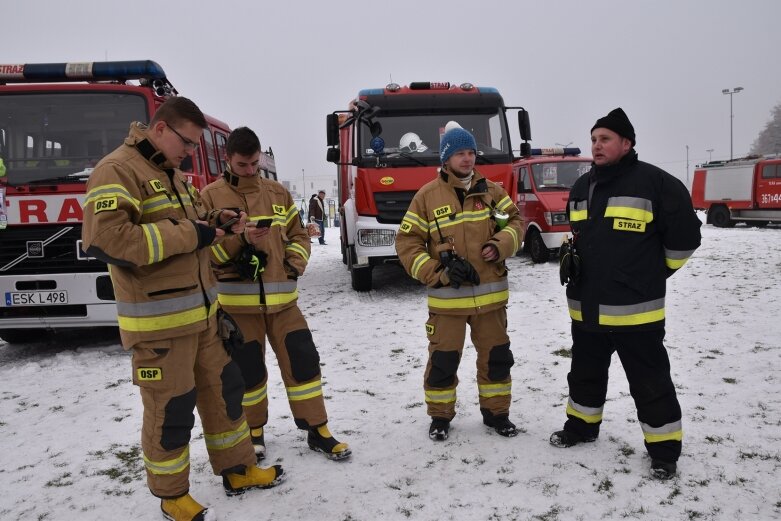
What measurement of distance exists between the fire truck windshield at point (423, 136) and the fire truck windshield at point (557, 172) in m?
3.74

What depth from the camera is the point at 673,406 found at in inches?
119

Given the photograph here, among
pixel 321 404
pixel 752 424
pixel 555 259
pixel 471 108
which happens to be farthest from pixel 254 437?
pixel 555 259

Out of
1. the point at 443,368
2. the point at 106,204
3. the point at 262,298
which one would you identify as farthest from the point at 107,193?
the point at 443,368

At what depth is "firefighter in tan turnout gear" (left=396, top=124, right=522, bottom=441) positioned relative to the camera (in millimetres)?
3523

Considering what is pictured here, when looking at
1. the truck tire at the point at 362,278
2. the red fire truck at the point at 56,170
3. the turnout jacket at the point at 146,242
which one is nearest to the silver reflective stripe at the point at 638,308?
the turnout jacket at the point at 146,242

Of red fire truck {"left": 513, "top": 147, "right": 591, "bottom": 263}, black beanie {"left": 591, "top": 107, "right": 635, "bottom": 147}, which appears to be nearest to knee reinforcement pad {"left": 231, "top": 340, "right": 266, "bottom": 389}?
black beanie {"left": 591, "top": 107, "right": 635, "bottom": 147}

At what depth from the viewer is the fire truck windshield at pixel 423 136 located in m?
7.76

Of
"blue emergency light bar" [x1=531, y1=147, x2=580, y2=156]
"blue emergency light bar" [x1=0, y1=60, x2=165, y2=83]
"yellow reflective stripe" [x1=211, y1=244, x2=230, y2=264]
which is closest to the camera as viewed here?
"yellow reflective stripe" [x1=211, y1=244, x2=230, y2=264]

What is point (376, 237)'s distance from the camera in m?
7.72

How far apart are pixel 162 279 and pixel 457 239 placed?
180cm

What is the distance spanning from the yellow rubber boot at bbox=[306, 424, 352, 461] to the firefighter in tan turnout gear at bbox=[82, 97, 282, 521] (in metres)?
0.82

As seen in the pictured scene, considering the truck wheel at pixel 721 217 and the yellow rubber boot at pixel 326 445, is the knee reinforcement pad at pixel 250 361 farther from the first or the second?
the truck wheel at pixel 721 217

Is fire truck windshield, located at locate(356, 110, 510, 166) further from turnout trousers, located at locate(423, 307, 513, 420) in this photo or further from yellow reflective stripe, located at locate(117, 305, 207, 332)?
yellow reflective stripe, located at locate(117, 305, 207, 332)

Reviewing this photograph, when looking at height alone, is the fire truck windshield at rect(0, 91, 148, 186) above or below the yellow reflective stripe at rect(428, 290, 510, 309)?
above
